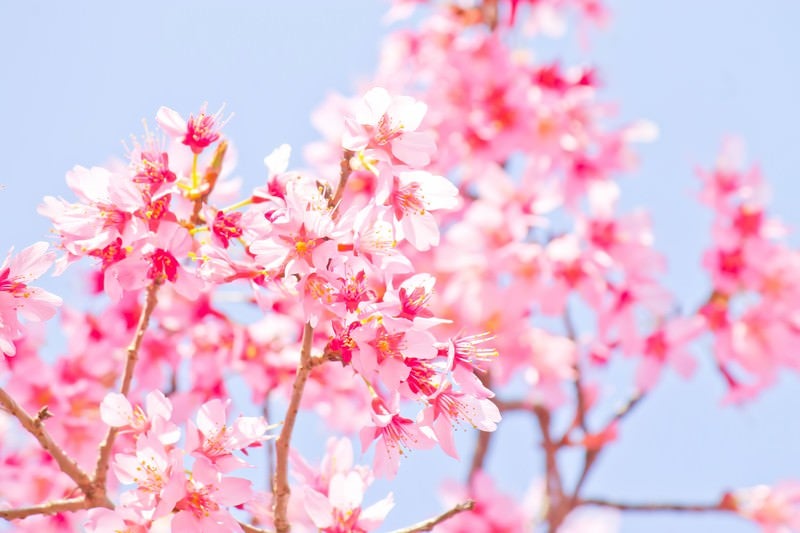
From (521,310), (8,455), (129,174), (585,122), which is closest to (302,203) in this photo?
(129,174)

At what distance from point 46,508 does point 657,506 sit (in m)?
1.81

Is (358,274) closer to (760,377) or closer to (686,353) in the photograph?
(686,353)

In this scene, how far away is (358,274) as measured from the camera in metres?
1.04

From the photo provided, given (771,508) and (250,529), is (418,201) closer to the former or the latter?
(250,529)

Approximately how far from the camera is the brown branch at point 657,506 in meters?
2.43

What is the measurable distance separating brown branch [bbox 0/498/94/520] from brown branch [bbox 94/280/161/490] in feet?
0.11

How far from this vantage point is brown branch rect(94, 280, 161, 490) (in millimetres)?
1186

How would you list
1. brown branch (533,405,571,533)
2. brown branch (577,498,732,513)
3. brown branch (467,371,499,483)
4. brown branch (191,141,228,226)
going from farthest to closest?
brown branch (467,371,499,483) < brown branch (533,405,571,533) < brown branch (577,498,732,513) < brown branch (191,141,228,226)

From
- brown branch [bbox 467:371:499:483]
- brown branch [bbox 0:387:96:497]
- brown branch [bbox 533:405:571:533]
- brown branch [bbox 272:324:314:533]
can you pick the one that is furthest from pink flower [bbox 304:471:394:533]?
brown branch [bbox 467:371:499:483]

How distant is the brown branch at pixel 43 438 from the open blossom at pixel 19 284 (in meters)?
0.08

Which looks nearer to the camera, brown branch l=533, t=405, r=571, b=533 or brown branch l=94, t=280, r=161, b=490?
brown branch l=94, t=280, r=161, b=490

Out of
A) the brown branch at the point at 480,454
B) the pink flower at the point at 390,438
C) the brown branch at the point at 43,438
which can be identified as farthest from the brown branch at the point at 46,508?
the brown branch at the point at 480,454

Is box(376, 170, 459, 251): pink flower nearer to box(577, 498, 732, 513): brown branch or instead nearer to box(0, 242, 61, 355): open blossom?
box(0, 242, 61, 355): open blossom

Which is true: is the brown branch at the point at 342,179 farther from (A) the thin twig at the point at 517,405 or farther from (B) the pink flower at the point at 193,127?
(A) the thin twig at the point at 517,405
